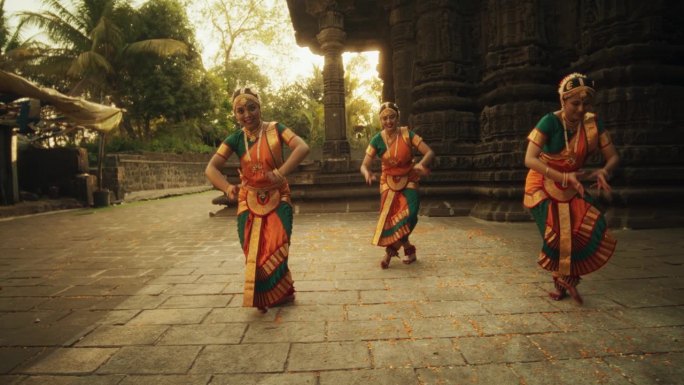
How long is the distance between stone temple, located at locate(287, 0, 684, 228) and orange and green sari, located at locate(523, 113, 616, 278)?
10.8ft

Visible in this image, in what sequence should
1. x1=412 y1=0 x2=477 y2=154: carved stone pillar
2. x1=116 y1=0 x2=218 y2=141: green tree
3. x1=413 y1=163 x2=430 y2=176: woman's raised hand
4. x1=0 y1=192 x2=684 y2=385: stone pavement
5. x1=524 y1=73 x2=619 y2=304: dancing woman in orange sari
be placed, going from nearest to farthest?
x1=0 y1=192 x2=684 y2=385: stone pavement < x1=524 y1=73 x2=619 y2=304: dancing woman in orange sari < x1=413 y1=163 x2=430 y2=176: woman's raised hand < x1=412 y1=0 x2=477 y2=154: carved stone pillar < x1=116 y1=0 x2=218 y2=141: green tree

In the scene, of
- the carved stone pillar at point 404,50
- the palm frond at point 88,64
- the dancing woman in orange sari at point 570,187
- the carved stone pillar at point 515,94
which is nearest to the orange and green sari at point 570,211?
the dancing woman in orange sari at point 570,187

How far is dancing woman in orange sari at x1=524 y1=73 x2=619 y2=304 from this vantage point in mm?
2732

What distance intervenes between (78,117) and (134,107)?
13084 millimetres

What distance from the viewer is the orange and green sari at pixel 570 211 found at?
276 centimetres

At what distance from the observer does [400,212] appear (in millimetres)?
4012

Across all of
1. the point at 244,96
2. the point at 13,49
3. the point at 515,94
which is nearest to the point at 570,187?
the point at 244,96

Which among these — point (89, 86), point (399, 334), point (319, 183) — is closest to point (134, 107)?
point (89, 86)

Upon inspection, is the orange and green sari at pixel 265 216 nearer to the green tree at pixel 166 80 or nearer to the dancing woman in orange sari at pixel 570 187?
the dancing woman in orange sari at pixel 570 187

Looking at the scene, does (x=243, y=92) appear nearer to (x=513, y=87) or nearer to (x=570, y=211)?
(x=570, y=211)

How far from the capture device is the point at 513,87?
6.61m

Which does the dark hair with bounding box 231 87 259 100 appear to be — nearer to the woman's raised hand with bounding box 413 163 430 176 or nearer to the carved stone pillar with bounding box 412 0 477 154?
the woman's raised hand with bounding box 413 163 430 176

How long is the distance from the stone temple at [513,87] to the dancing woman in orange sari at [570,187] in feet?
10.8

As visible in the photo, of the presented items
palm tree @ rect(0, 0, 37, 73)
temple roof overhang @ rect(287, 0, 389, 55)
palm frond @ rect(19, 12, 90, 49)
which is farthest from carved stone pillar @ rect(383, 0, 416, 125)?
palm tree @ rect(0, 0, 37, 73)
